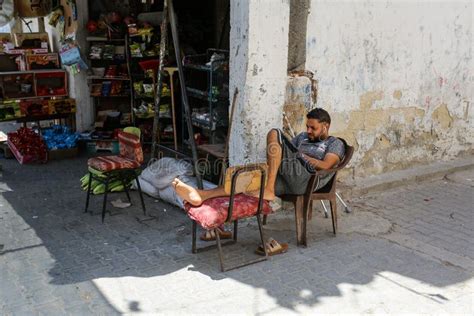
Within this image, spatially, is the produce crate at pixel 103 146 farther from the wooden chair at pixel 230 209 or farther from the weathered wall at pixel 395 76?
the wooden chair at pixel 230 209

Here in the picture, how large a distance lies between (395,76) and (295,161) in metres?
2.78

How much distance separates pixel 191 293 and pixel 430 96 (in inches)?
192

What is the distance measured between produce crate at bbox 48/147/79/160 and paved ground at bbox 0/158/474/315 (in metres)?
1.85

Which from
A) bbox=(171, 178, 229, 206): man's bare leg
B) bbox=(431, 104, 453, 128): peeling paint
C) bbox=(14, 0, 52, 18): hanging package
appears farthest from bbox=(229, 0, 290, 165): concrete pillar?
bbox=(14, 0, 52, 18): hanging package

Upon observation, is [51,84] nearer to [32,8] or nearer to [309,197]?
[32,8]

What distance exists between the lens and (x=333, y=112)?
21.0ft

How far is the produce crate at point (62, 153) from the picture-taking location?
838cm

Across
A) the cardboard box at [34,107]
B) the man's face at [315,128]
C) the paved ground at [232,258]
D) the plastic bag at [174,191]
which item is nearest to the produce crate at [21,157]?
the cardboard box at [34,107]

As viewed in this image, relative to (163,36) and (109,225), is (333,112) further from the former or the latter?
(109,225)

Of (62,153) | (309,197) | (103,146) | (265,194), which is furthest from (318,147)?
(62,153)

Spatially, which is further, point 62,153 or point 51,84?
point 51,84

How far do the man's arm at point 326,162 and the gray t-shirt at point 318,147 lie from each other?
0.15 feet

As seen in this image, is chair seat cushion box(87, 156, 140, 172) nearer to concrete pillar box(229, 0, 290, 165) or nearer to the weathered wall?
concrete pillar box(229, 0, 290, 165)

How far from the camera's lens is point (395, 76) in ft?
22.8
